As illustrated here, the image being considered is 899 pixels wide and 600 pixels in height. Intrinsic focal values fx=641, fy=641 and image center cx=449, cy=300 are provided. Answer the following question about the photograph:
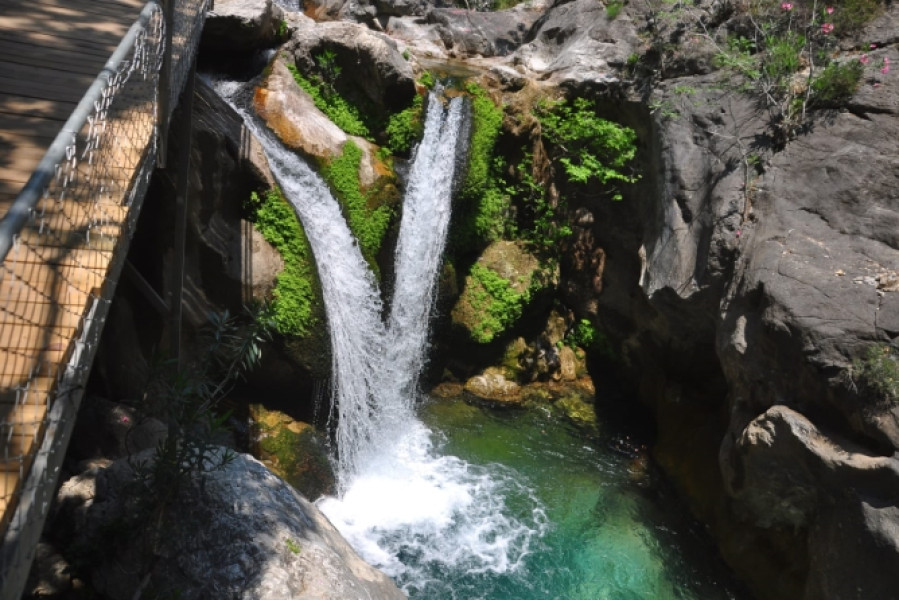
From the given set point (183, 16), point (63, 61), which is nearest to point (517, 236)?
point (183, 16)

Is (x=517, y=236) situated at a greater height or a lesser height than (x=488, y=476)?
greater

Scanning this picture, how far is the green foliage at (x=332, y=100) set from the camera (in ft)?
30.8

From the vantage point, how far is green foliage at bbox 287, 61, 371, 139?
9.39 m

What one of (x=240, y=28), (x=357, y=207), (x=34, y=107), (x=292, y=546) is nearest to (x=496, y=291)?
(x=357, y=207)

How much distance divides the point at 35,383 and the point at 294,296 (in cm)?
552

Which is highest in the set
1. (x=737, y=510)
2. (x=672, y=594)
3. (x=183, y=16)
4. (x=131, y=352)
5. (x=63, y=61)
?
(x=183, y=16)

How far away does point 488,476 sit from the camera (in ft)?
27.5

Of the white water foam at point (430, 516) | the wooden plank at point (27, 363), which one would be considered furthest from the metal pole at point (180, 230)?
the wooden plank at point (27, 363)

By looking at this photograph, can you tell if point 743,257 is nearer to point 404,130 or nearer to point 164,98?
point 404,130

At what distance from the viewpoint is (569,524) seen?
777cm

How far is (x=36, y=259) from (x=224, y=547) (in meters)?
2.45

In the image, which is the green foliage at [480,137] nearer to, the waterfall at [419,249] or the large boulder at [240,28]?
the waterfall at [419,249]

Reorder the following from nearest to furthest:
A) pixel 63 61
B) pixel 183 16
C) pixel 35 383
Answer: pixel 35 383, pixel 63 61, pixel 183 16

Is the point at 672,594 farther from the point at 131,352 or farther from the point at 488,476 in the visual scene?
the point at 131,352
